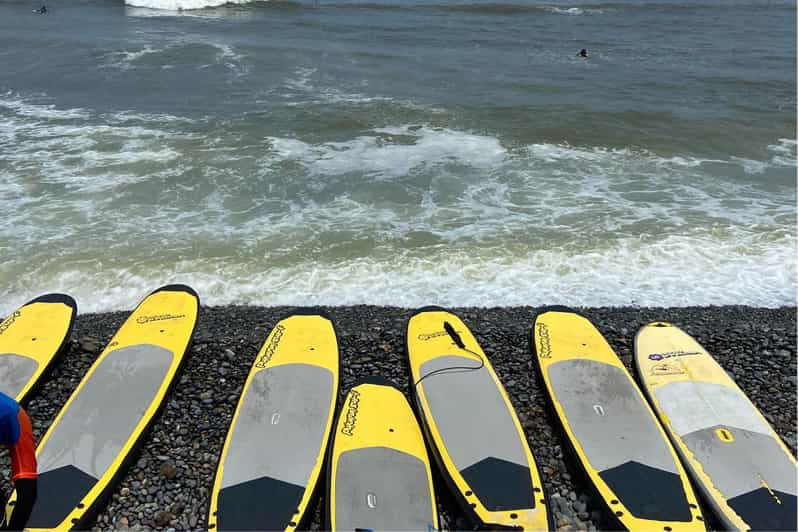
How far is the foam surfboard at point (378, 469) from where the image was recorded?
477 centimetres

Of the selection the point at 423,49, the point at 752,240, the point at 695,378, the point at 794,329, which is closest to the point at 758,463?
the point at 695,378

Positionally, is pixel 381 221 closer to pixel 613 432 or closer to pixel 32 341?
pixel 32 341

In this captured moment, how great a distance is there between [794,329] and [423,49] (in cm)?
2785

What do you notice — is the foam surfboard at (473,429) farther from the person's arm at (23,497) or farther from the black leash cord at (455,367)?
the person's arm at (23,497)

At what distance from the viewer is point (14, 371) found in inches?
251

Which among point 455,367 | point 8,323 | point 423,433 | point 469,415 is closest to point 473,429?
point 469,415

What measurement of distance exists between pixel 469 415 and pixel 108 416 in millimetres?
4179

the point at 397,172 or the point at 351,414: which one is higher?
the point at 397,172

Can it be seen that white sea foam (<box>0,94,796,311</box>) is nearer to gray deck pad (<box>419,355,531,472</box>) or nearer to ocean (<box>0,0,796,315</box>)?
ocean (<box>0,0,796,315</box>)

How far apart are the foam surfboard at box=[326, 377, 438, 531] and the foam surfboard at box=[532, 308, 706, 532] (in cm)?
175

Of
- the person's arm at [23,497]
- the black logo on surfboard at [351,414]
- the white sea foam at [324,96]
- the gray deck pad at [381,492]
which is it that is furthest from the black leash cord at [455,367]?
the white sea foam at [324,96]

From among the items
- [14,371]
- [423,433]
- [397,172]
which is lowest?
[423,433]

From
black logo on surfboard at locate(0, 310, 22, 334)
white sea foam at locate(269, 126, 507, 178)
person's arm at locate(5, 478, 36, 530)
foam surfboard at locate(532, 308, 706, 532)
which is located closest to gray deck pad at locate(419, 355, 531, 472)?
foam surfboard at locate(532, 308, 706, 532)

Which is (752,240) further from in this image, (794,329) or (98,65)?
(98,65)
